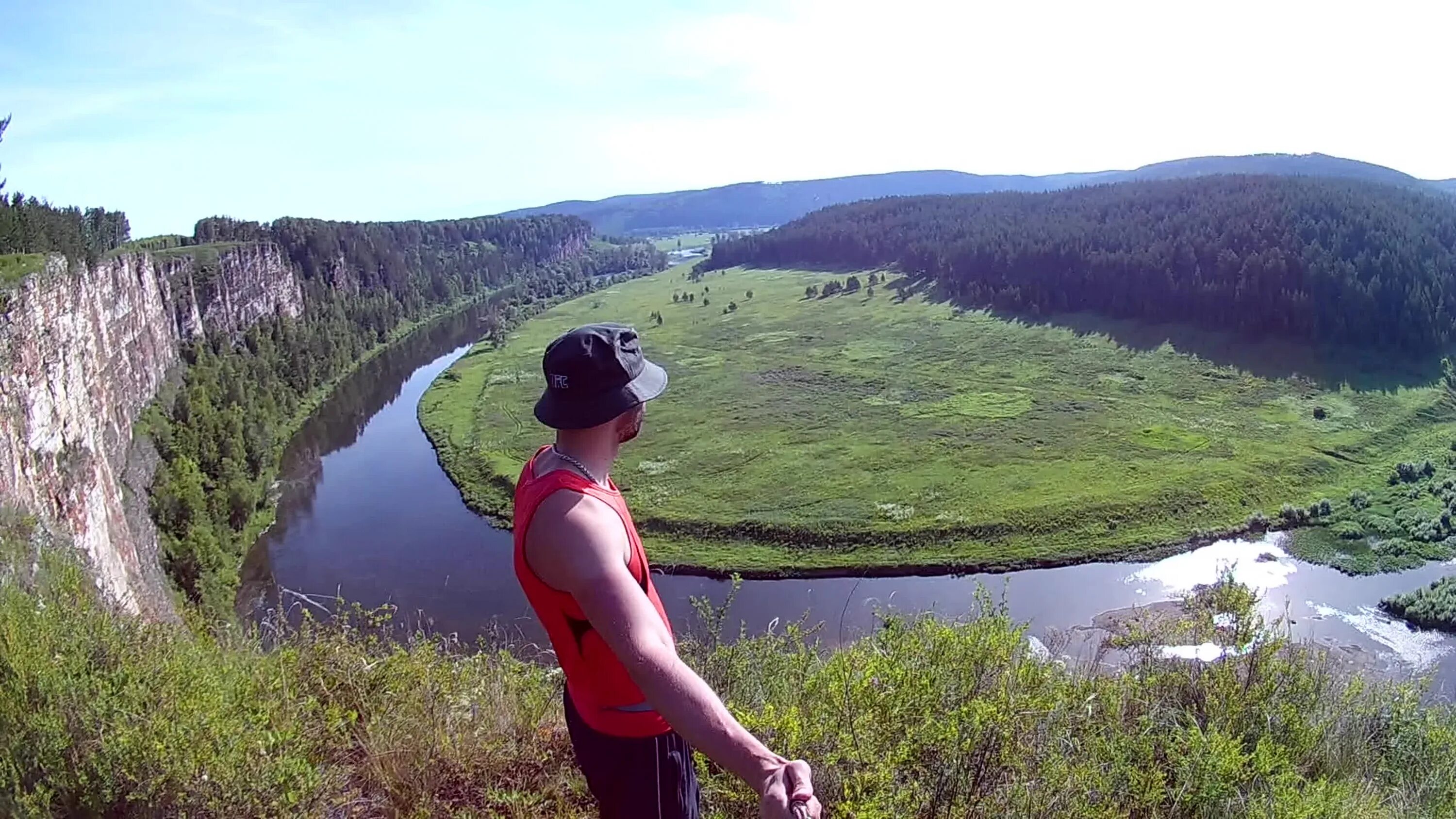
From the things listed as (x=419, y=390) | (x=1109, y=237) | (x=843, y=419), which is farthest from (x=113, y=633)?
(x=1109, y=237)

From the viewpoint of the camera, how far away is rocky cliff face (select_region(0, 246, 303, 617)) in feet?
48.7

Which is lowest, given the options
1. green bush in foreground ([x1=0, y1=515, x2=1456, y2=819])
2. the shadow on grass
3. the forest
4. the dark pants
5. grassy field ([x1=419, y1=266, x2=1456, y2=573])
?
grassy field ([x1=419, y1=266, x2=1456, y2=573])

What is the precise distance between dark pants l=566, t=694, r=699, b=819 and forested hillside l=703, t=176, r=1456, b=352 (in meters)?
59.0

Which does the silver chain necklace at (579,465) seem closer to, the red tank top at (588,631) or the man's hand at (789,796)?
the red tank top at (588,631)

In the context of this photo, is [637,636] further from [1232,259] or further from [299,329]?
[299,329]

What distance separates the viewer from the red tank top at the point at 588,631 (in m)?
2.87

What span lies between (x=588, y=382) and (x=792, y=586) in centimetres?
2684

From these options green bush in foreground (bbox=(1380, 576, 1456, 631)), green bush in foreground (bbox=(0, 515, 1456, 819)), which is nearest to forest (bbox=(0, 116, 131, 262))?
green bush in foreground (bbox=(0, 515, 1456, 819))

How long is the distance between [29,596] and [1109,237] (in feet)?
255

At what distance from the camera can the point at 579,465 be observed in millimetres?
2992

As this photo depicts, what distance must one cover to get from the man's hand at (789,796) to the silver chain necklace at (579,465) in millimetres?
1075

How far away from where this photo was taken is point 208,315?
176 ft

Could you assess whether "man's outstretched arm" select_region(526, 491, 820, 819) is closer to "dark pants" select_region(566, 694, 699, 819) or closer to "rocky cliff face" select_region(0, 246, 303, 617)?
"dark pants" select_region(566, 694, 699, 819)

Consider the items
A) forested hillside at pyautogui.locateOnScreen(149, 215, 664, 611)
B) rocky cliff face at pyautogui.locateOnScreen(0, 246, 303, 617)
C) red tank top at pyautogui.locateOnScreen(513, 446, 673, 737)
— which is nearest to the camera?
red tank top at pyautogui.locateOnScreen(513, 446, 673, 737)
